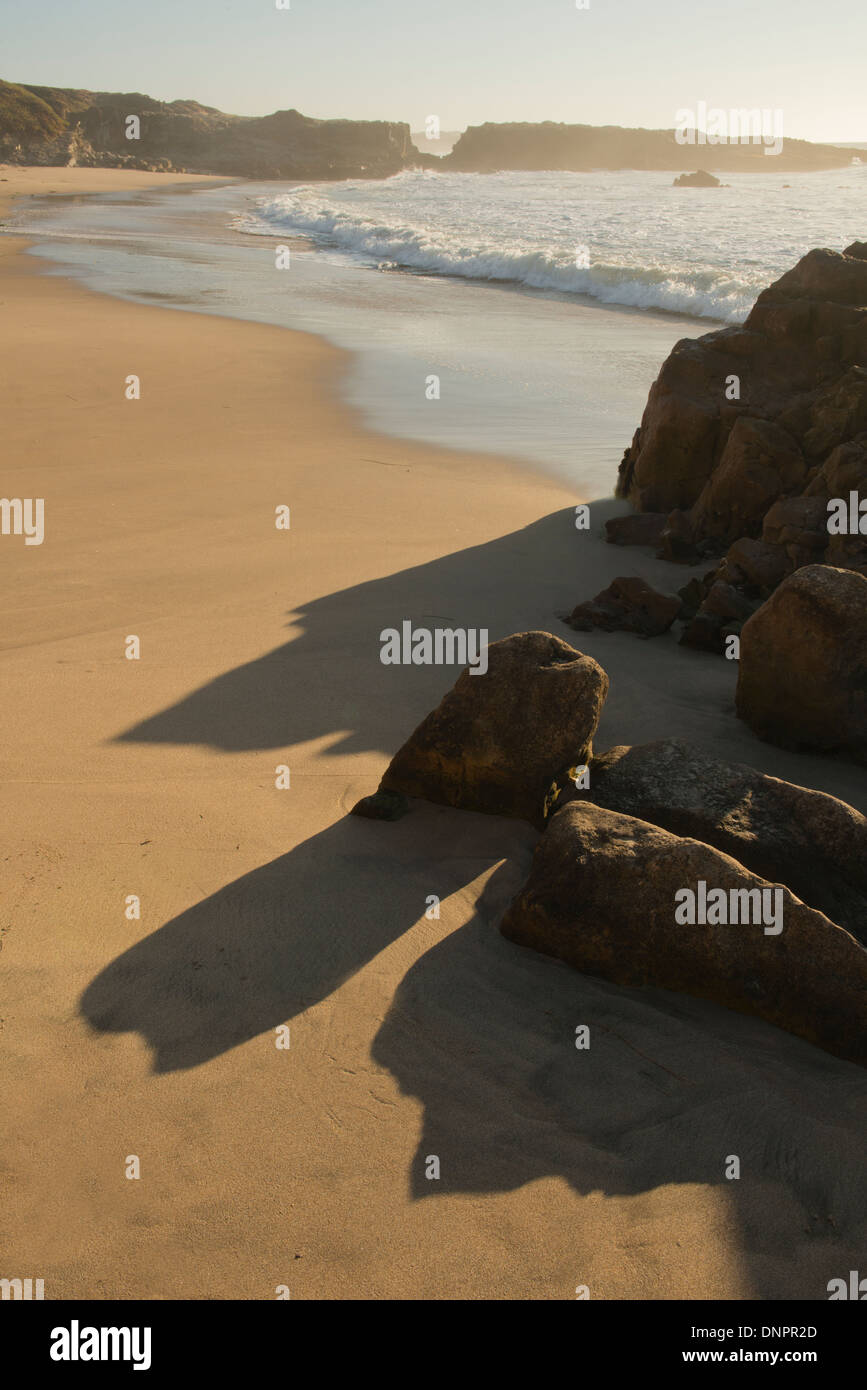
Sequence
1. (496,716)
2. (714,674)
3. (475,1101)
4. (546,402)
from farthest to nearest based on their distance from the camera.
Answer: (546,402)
(714,674)
(496,716)
(475,1101)

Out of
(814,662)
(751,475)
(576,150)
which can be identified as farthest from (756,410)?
(576,150)

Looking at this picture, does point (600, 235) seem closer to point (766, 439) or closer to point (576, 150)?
point (766, 439)

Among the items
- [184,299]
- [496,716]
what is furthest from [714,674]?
[184,299]

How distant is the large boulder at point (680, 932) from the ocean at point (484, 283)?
21.6 ft

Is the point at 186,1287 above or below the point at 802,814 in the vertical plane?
below

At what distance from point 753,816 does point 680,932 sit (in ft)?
2.34

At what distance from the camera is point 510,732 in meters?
→ 4.47

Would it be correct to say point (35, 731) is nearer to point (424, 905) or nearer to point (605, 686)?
Answer: point (424, 905)

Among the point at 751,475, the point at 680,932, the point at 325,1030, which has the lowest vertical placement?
the point at 325,1030

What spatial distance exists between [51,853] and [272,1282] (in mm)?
2080

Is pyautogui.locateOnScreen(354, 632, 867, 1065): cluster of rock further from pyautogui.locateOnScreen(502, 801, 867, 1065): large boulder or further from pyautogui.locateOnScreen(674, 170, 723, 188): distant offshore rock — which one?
pyautogui.locateOnScreen(674, 170, 723, 188): distant offshore rock

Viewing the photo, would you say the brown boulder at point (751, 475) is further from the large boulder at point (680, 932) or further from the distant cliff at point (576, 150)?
the distant cliff at point (576, 150)

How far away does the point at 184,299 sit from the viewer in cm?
1972

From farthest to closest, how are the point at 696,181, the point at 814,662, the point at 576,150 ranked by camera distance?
the point at 576,150 → the point at 696,181 → the point at 814,662
